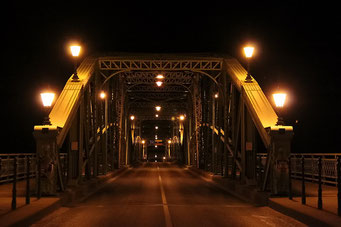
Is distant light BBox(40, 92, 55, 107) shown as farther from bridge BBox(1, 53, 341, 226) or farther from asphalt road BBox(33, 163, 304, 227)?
asphalt road BBox(33, 163, 304, 227)

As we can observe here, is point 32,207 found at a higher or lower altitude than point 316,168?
lower

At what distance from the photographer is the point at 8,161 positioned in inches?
967

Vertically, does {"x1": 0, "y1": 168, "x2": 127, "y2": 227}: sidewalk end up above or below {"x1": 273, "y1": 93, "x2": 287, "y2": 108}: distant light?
below

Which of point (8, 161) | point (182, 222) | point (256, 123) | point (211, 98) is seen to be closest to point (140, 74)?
point (211, 98)

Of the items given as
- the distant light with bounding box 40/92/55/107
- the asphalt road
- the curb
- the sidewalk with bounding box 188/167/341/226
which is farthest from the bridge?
the distant light with bounding box 40/92/55/107

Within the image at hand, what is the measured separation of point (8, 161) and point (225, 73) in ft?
39.4

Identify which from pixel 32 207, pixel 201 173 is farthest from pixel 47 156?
pixel 201 173

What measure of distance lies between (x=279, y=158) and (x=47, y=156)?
7.13 m

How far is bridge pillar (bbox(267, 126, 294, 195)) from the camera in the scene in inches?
651

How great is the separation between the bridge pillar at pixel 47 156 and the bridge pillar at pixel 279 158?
6.70 m

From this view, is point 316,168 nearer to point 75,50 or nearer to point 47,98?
point 75,50

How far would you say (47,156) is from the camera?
55.2 ft

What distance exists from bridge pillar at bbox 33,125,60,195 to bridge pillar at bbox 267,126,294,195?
264 inches

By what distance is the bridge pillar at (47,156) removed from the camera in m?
16.6
